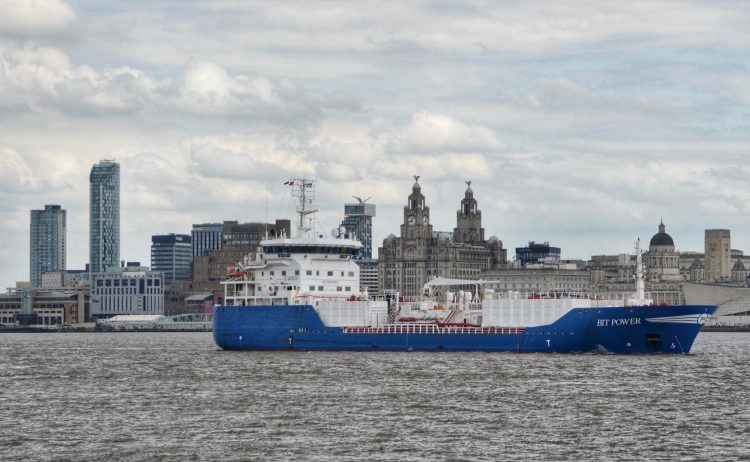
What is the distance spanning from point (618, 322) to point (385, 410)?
35.3 m

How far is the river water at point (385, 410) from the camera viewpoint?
148ft

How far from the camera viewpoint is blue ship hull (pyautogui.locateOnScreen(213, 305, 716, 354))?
87375 mm

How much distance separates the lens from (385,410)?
55.8m

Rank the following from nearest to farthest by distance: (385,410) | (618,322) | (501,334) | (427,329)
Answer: (385,410) → (618,322) → (501,334) → (427,329)

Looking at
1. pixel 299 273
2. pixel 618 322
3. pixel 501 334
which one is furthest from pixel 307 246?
pixel 618 322

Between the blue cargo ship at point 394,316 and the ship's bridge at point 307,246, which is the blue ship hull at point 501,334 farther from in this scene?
the ship's bridge at point 307,246

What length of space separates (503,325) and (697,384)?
984 inches

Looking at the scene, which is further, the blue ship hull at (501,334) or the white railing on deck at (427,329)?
the white railing on deck at (427,329)

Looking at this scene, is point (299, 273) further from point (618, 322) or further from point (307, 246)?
point (618, 322)

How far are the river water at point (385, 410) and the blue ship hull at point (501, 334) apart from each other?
3002 millimetres

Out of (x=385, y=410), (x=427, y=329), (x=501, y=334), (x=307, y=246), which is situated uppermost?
(x=307, y=246)

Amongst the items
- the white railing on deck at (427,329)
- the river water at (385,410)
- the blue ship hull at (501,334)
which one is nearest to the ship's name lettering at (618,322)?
the blue ship hull at (501,334)

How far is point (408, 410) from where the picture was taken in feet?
182

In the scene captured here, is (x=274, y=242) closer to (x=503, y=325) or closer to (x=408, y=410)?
(x=503, y=325)
